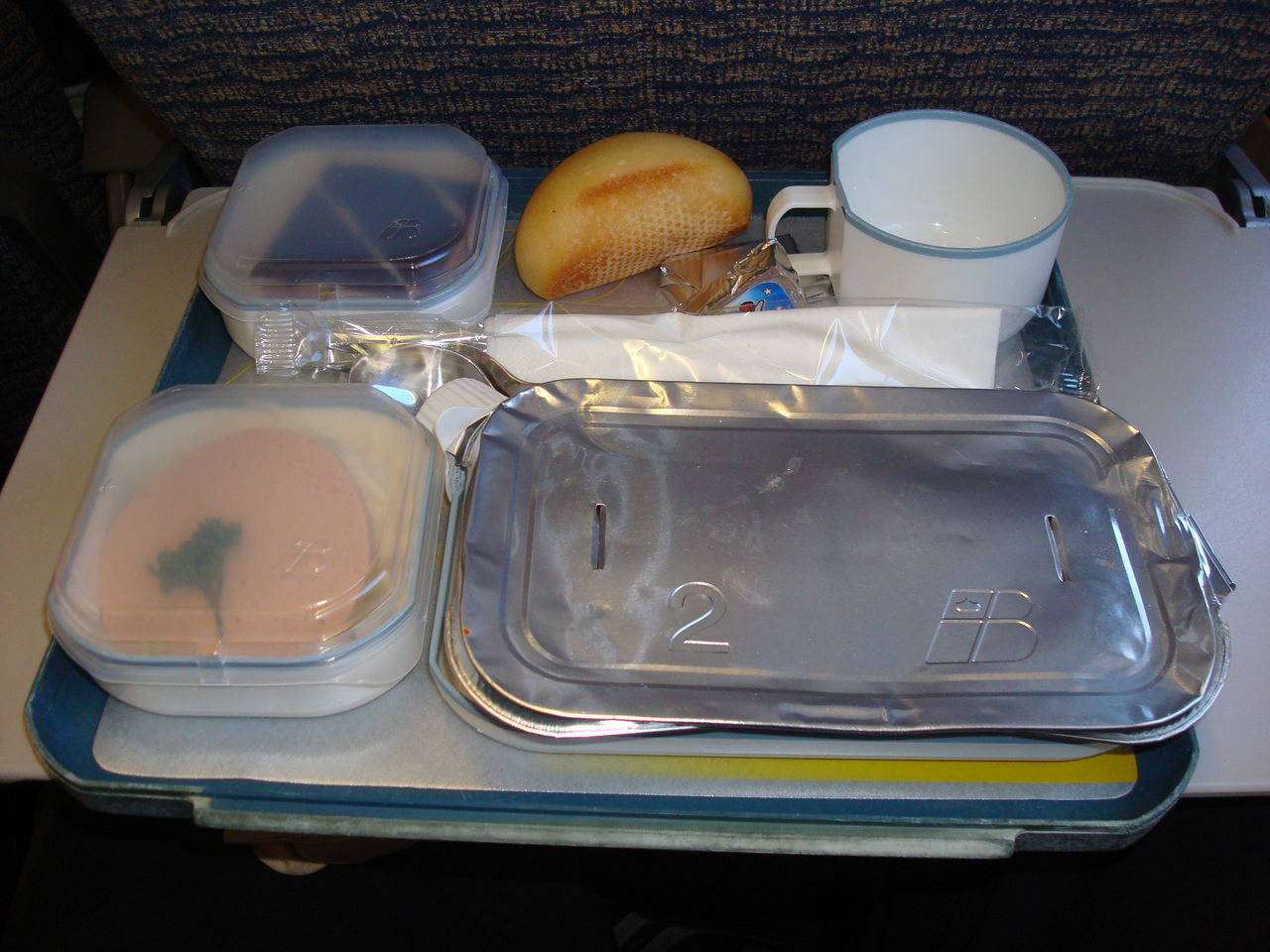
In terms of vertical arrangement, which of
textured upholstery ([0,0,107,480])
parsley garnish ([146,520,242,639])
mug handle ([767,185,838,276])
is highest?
mug handle ([767,185,838,276])

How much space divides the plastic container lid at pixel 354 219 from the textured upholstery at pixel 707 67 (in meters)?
0.05

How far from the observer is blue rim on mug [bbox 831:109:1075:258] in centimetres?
53

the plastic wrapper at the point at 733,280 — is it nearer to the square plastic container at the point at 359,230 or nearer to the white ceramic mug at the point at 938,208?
the white ceramic mug at the point at 938,208

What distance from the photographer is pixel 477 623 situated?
45 cm

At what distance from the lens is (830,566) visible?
1.53ft

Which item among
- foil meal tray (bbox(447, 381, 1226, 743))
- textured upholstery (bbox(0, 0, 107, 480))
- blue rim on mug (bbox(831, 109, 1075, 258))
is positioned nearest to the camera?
foil meal tray (bbox(447, 381, 1226, 743))

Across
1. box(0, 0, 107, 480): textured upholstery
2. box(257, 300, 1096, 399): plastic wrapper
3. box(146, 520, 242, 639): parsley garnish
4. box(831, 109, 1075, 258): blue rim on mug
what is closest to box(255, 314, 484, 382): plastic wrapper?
box(257, 300, 1096, 399): plastic wrapper

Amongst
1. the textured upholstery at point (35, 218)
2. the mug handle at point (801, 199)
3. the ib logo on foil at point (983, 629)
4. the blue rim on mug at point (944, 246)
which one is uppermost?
the blue rim on mug at point (944, 246)

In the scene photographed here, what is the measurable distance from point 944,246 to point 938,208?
64 mm

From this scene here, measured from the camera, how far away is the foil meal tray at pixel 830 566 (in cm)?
43

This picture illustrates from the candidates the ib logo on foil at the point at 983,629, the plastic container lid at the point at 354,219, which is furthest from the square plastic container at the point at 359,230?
the ib logo on foil at the point at 983,629

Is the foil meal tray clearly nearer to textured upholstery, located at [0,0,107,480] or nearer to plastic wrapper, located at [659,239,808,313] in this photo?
plastic wrapper, located at [659,239,808,313]

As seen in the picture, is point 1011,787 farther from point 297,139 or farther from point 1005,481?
point 297,139

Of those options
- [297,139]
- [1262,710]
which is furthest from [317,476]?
[1262,710]
